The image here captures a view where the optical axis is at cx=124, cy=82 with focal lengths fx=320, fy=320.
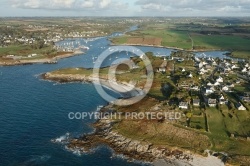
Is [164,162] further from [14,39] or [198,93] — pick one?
[14,39]

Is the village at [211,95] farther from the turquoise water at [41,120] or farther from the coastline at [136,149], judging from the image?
the turquoise water at [41,120]

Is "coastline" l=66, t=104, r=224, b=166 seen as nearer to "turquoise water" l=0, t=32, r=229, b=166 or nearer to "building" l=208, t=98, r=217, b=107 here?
"turquoise water" l=0, t=32, r=229, b=166

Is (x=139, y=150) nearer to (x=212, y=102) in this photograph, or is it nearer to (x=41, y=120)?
(x=41, y=120)

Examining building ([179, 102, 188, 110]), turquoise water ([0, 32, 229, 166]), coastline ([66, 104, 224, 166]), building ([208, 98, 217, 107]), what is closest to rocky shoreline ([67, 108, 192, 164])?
coastline ([66, 104, 224, 166])

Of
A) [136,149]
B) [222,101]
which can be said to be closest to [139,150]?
[136,149]

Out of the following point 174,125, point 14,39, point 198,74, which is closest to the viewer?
point 174,125

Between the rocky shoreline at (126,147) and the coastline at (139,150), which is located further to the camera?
the rocky shoreline at (126,147)

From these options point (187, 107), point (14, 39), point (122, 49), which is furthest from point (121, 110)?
point (14, 39)

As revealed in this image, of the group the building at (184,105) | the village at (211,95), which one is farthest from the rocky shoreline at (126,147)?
the building at (184,105)
